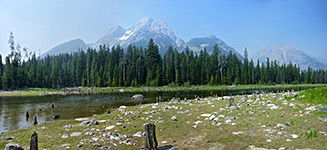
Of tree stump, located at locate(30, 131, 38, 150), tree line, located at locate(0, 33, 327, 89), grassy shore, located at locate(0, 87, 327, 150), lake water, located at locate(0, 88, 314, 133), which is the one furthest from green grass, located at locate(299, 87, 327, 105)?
tree line, located at locate(0, 33, 327, 89)

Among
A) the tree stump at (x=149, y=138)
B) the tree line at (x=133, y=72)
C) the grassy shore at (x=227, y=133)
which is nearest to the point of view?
the tree stump at (x=149, y=138)

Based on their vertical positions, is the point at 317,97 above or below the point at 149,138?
above

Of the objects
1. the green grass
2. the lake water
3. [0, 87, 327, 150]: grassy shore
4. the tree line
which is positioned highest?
the tree line

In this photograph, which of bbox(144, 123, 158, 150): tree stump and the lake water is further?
the lake water

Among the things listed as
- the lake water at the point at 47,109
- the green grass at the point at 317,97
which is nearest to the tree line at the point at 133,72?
the lake water at the point at 47,109

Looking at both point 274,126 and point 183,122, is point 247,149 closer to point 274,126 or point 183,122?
point 274,126

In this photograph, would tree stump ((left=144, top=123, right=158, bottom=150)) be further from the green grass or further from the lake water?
the lake water

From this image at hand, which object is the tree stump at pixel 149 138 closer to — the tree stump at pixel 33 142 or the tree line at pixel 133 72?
the tree stump at pixel 33 142

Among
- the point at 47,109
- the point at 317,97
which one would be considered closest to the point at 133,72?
the point at 47,109

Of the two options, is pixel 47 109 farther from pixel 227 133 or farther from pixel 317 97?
pixel 317 97

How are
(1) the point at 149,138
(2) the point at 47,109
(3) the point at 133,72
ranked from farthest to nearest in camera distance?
(3) the point at 133,72
(2) the point at 47,109
(1) the point at 149,138

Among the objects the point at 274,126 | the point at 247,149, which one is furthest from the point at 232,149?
the point at 274,126

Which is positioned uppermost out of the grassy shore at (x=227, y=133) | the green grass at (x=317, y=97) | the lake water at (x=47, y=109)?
the green grass at (x=317, y=97)

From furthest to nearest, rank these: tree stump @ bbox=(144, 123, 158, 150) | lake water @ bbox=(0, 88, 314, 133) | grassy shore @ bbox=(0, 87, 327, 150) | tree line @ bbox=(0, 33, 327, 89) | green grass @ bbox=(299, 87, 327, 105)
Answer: tree line @ bbox=(0, 33, 327, 89)
lake water @ bbox=(0, 88, 314, 133)
green grass @ bbox=(299, 87, 327, 105)
grassy shore @ bbox=(0, 87, 327, 150)
tree stump @ bbox=(144, 123, 158, 150)
